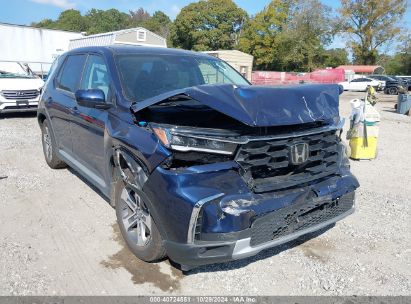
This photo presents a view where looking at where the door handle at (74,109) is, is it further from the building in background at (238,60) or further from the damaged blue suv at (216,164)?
the building in background at (238,60)

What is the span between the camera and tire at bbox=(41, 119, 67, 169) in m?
5.70

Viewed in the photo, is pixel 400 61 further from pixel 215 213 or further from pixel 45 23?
pixel 45 23

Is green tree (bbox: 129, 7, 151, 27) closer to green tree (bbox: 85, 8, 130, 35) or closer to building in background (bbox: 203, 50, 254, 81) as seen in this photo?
green tree (bbox: 85, 8, 130, 35)

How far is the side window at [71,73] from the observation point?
471 centimetres

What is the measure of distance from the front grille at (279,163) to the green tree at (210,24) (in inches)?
2308

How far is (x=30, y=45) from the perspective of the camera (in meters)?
27.0

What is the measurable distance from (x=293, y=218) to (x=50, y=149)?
430cm

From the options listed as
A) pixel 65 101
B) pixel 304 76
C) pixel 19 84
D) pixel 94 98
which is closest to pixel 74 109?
pixel 65 101

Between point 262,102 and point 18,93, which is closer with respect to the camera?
point 262,102

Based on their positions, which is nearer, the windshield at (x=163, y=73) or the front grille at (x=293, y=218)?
the front grille at (x=293, y=218)

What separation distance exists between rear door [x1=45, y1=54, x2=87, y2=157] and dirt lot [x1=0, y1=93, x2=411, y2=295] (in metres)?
0.67

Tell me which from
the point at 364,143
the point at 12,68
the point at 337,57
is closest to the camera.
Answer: the point at 364,143

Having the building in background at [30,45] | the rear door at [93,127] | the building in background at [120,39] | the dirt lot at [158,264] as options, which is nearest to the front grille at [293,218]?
the dirt lot at [158,264]

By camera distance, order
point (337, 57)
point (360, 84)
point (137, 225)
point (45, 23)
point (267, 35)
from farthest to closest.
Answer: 1. point (45, 23)
2. point (337, 57)
3. point (267, 35)
4. point (360, 84)
5. point (137, 225)
